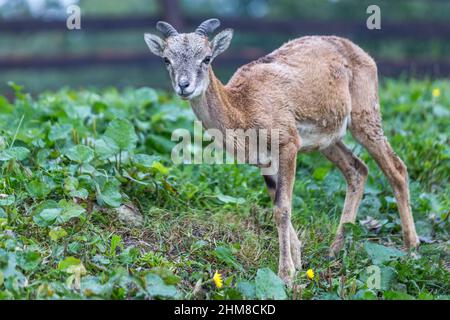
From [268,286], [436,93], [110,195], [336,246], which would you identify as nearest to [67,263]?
[110,195]

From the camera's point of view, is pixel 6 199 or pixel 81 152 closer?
pixel 6 199

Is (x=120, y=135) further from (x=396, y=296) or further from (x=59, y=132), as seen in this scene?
(x=396, y=296)

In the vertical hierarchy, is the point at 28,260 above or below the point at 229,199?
above

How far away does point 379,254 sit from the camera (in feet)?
20.9

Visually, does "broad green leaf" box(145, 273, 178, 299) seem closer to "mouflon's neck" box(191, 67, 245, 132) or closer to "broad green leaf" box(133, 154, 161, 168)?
"broad green leaf" box(133, 154, 161, 168)

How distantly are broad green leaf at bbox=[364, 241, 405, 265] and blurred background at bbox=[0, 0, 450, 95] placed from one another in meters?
6.87

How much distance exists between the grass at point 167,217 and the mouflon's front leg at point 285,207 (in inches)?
6.3

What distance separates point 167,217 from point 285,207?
42.0 inches

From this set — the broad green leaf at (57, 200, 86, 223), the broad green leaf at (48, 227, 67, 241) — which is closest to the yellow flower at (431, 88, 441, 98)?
the broad green leaf at (57, 200, 86, 223)

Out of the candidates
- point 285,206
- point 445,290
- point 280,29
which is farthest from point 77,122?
point 280,29

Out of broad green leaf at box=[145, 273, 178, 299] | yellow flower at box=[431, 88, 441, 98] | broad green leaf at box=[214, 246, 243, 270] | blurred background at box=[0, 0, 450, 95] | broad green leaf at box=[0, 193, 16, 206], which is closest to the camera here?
broad green leaf at box=[145, 273, 178, 299]

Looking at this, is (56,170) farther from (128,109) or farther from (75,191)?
(128,109)

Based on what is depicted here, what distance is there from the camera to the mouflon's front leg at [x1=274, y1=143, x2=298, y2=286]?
245 inches

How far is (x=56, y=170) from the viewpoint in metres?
6.59
